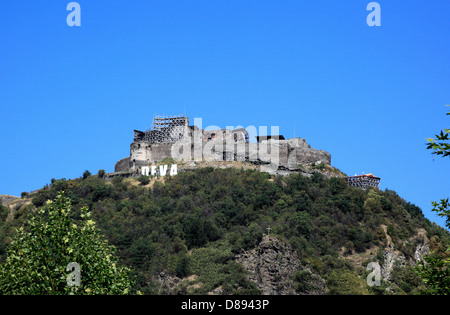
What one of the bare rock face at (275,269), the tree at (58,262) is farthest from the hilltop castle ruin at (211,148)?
the tree at (58,262)

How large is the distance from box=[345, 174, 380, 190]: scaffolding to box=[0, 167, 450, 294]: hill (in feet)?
10.1

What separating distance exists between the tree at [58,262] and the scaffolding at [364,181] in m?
62.2

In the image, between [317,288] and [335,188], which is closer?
[317,288]

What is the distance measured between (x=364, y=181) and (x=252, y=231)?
23117mm

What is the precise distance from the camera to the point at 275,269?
64562mm

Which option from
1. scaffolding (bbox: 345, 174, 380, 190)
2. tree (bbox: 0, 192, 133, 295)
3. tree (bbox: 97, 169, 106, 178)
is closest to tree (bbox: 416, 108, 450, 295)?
tree (bbox: 0, 192, 133, 295)

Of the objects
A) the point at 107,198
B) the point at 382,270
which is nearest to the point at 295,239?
the point at 382,270

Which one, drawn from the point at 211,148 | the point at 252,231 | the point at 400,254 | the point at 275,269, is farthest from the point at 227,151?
the point at 275,269

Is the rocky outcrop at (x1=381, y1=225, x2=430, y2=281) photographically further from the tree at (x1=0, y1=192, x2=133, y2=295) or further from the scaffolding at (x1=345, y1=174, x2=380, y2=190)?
the tree at (x1=0, y1=192, x2=133, y2=295)
